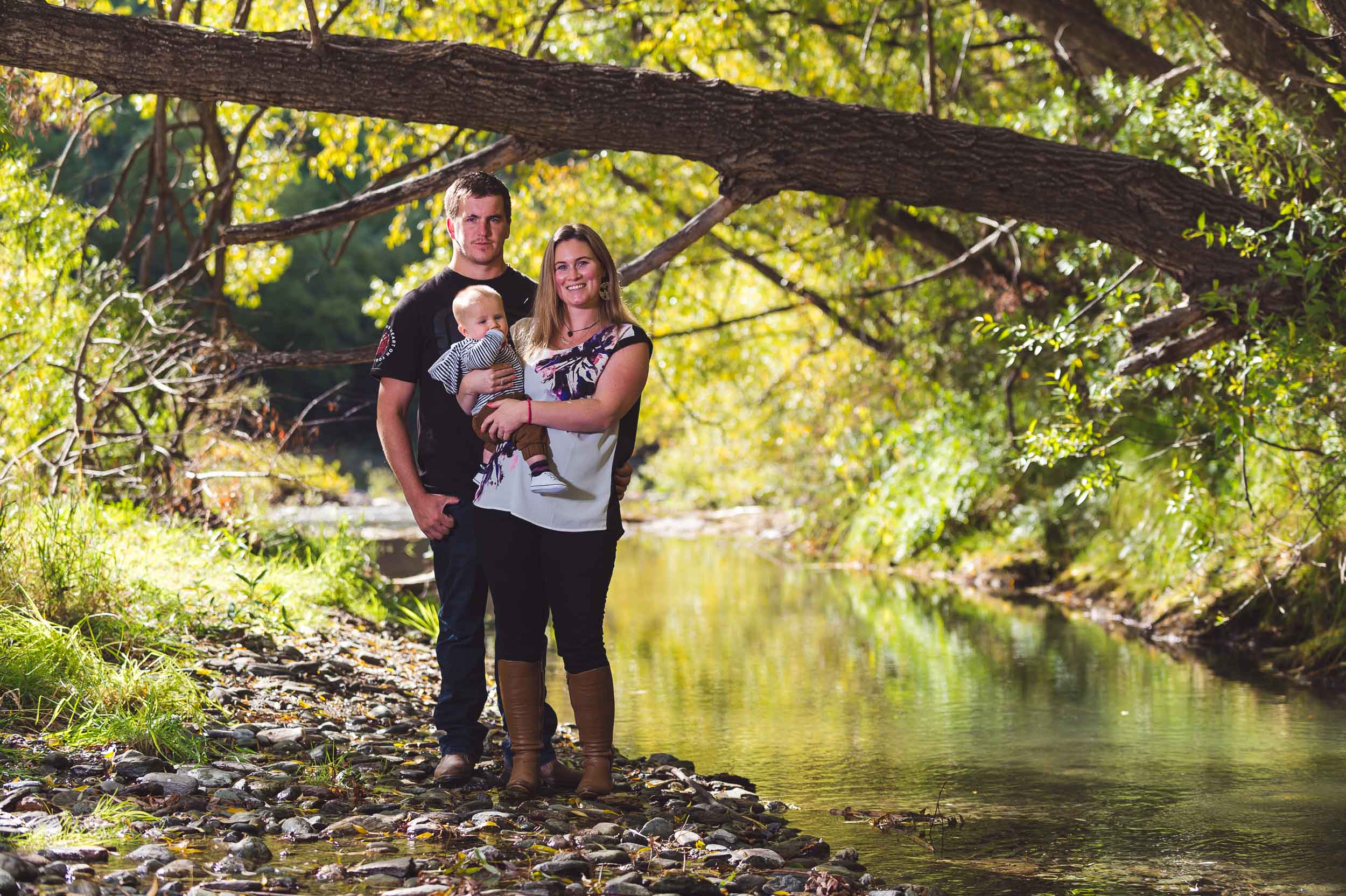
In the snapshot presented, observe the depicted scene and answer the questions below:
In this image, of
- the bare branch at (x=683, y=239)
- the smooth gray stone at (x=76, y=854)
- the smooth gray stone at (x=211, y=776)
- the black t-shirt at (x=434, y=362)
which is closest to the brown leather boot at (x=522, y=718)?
the black t-shirt at (x=434, y=362)

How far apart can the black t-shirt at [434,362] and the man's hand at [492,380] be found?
1.09ft

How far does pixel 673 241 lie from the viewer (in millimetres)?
6988


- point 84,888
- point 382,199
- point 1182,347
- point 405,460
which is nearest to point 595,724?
point 405,460

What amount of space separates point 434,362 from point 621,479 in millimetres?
757

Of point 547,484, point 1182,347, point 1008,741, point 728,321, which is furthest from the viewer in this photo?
point 728,321

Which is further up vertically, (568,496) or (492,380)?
(492,380)

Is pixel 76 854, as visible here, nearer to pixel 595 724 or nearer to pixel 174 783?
pixel 174 783

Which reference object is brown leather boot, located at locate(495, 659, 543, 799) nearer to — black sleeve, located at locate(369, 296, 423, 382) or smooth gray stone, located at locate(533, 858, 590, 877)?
smooth gray stone, located at locate(533, 858, 590, 877)

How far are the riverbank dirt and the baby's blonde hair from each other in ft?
5.11

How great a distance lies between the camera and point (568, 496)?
448cm

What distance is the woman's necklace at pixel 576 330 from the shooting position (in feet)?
14.9

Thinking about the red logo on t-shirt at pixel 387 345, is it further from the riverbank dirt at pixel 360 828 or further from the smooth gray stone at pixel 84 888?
the smooth gray stone at pixel 84 888

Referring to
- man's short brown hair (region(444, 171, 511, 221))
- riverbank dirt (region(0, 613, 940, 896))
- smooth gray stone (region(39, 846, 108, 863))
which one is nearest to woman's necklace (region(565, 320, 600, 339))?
man's short brown hair (region(444, 171, 511, 221))

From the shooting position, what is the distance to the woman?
4453mm
